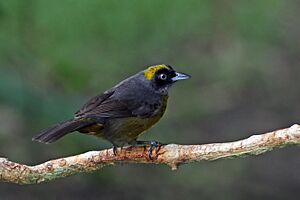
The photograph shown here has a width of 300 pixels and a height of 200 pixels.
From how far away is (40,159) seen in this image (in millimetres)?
9117

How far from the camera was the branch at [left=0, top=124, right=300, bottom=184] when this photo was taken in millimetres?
4750

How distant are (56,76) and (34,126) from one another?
57 cm

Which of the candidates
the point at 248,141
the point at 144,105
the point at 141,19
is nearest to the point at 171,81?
the point at 144,105

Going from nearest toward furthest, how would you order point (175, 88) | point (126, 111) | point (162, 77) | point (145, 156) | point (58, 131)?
point (145, 156) → point (58, 131) → point (126, 111) → point (162, 77) → point (175, 88)

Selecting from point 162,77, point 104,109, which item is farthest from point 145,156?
point 162,77

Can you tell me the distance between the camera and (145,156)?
542 centimetres

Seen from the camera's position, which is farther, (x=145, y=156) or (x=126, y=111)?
(x=126, y=111)

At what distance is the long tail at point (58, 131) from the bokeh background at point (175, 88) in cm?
183

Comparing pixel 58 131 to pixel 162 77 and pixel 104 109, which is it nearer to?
pixel 104 109

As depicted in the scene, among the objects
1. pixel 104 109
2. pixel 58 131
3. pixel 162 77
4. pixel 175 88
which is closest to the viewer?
pixel 58 131

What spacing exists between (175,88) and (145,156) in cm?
586

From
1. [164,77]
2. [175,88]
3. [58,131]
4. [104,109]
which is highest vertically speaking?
[175,88]

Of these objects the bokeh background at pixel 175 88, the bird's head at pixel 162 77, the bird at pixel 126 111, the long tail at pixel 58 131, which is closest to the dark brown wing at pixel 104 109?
the bird at pixel 126 111

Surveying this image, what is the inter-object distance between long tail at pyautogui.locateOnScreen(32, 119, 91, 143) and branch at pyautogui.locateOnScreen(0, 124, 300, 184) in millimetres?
322
